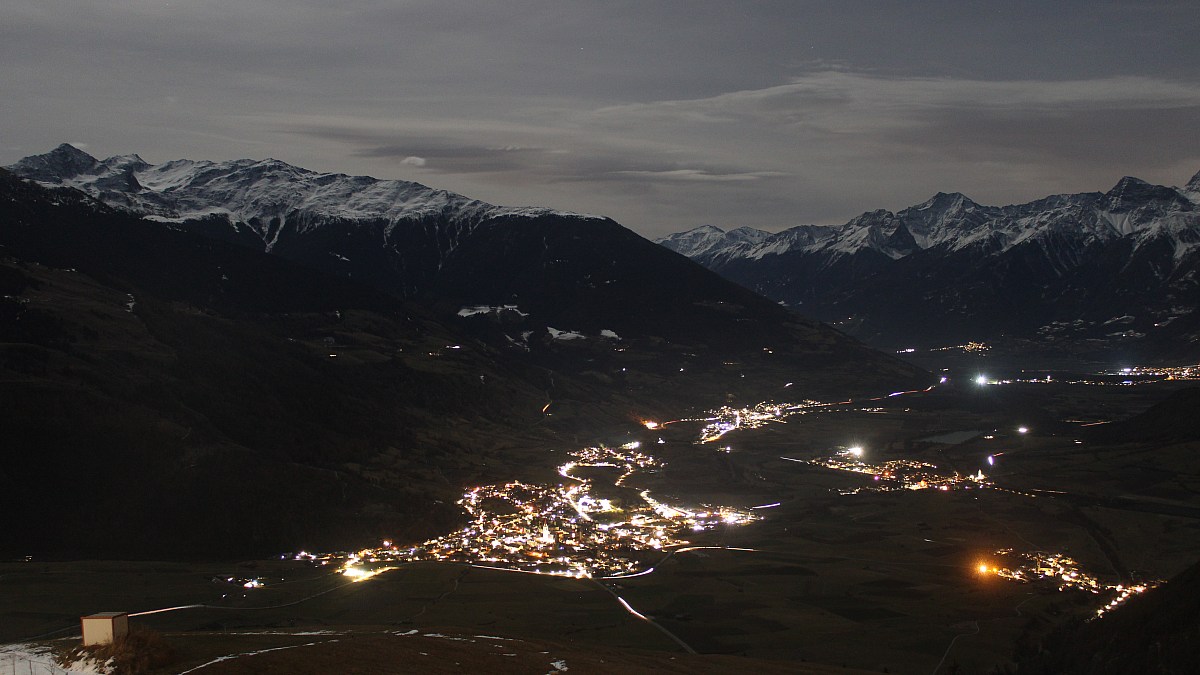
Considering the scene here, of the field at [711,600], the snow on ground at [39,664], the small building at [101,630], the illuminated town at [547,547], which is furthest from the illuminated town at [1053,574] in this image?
the snow on ground at [39,664]

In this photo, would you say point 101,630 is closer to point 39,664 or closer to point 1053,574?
point 39,664

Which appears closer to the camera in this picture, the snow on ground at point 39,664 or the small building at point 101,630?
the snow on ground at point 39,664

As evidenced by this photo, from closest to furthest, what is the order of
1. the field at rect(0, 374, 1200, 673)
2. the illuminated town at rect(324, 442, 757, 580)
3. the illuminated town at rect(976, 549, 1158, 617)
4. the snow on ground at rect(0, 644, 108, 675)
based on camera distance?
1. the snow on ground at rect(0, 644, 108, 675)
2. the field at rect(0, 374, 1200, 673)
3. the illuminated town at rect(976, 549, 1158, 617)
4. the illuminated town at rect(324, 442, 757, 580)

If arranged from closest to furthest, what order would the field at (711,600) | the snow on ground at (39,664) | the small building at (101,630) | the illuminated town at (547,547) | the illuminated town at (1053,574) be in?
the snow on ground at (39,664) < the small building at (101,630) < the field at (711,600) < the illuminated town at (1053,574) < the illuminated town at (547,547)

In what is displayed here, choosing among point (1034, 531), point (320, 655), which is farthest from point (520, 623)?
point (1034, 531)

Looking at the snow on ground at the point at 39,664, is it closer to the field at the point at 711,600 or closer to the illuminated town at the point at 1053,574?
the field at the point at 711,600

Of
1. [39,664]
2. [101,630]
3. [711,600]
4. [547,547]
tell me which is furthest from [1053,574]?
[39,664]

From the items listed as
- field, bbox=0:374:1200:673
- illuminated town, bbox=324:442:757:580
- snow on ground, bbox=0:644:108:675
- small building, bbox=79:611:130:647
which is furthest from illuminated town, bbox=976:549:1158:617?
snow on ground, bbox=0:644:108:675

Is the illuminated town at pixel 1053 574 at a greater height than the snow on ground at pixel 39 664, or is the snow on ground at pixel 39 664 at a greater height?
the snow on ground at pixel 39 664

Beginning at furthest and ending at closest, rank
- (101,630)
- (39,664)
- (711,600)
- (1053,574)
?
(1053,574) < (711,600) < (101,630) < (39,664)

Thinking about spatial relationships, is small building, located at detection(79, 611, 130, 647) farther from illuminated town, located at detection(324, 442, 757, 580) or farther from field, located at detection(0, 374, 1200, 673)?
illuminated town, located at detection(324, 442, 757, 580)
